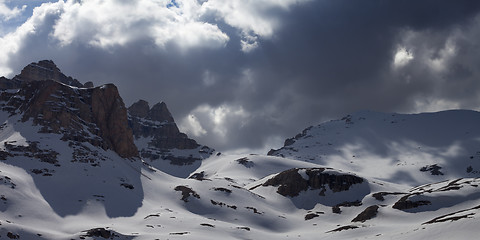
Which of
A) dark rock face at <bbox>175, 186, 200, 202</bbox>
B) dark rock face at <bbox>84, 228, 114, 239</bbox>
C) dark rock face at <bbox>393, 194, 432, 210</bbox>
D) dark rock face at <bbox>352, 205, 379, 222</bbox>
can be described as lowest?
dark rock face at <bbox>84, 228, 114, 239</bbox>

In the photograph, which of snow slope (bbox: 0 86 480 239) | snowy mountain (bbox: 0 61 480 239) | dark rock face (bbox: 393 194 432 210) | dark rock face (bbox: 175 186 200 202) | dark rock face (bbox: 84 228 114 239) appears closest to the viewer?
dark rock face (bbox: 84 228 114 239)

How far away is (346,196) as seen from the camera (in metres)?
196

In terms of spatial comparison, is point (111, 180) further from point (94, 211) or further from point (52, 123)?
point (52, 123)

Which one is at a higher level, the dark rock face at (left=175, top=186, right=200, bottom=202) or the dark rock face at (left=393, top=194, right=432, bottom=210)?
the dark rock face at (left=175, top=186, right=200, bottom=202)

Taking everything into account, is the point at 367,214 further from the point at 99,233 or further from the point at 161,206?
the point at 99,233

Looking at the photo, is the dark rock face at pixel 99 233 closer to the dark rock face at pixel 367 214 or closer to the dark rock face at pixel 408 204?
the dark rock face at pixel 367 214

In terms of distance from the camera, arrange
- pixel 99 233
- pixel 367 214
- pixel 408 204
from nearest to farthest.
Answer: pixel 99 233 → pixel 367 214 → pixel 408 204

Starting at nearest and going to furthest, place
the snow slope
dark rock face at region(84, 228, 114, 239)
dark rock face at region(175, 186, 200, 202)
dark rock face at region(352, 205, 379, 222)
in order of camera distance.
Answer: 1. dark rock face at region(84, 228, 114, 239)
2. the snow slope
3. dark rock face at region(352, 205, 379, 222)
4. dark rock face at region(175, 186, 200, 202)

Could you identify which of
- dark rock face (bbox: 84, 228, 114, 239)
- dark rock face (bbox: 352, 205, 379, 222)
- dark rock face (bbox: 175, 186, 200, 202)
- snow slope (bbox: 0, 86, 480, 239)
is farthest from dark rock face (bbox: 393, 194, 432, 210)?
dark rock face (bbox: 84, 228, 114, 239)

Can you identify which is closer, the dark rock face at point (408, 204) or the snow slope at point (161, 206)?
the snow slope at point (161, 206)

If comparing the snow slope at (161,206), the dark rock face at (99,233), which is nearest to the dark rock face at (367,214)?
the snow slope at (161,206)

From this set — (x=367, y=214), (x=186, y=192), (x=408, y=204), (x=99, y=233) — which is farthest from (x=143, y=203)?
(x=408, y=204)

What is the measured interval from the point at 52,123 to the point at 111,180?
4057 cm

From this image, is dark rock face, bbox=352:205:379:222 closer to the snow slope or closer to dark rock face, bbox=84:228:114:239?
the snow slope
